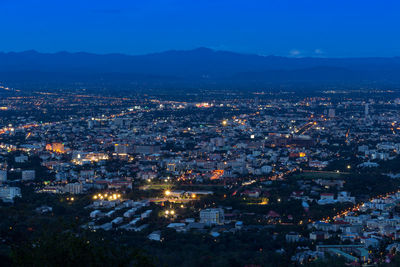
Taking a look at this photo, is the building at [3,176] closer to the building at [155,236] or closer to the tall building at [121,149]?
the tall building at [121,149]

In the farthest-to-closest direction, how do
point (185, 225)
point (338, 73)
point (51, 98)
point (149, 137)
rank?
point (338, 73)
point (51, 98)
point (149, 137)
point (185, 225)

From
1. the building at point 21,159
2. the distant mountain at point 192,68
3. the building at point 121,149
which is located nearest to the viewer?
the building at point 21,159

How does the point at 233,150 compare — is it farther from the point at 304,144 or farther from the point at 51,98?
the point at 51,98

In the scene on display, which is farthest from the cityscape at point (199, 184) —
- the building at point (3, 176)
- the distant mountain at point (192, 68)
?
the distant mountain at point (192, 68)

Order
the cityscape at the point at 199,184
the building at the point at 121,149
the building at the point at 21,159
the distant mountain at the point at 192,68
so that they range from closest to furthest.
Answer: the cityscape at the point at 199,184 < the building at the point at 21,159 < the building at the point at 121,149 < the distant mountain at the point at 192,68

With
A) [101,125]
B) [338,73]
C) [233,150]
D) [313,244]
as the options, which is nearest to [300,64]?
[338,73]

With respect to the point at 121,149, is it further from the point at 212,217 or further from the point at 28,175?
the point at 212,217
